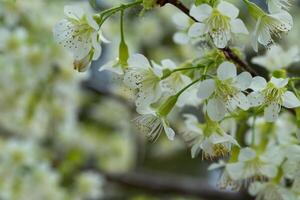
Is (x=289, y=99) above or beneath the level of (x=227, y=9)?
beneath

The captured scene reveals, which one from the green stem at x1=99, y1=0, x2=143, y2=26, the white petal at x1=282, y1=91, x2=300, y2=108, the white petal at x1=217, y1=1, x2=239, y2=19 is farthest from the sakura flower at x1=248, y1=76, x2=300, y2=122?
the green stem at x1=99, y1=0, x2=143, y2=26

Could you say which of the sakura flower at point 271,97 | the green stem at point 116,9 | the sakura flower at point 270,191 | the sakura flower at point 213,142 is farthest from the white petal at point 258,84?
the sakura flower at point 270,191

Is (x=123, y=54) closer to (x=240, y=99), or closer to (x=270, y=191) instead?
(x=240, y=99)

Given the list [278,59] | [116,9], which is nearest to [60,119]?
[278,59]

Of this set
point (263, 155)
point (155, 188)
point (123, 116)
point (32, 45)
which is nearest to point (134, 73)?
point (263, 155)

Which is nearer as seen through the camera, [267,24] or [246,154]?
[267,24]
